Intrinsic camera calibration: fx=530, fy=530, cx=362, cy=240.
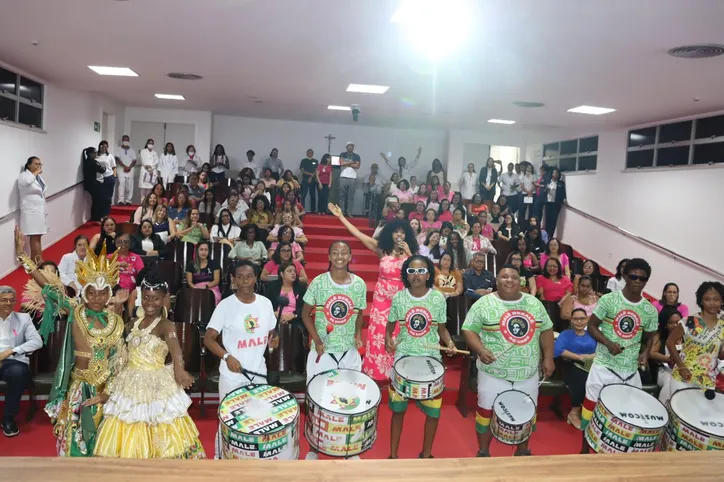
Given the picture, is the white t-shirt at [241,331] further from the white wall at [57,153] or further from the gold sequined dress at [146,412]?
the white wall at [57,153]

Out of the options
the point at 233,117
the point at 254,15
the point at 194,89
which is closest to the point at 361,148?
the point at 233,117

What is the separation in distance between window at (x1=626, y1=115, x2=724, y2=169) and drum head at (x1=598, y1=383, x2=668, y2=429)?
21.5ft

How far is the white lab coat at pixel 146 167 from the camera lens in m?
12.2

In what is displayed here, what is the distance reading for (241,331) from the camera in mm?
3441

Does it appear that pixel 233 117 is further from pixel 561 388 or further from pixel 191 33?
pixel 561 388

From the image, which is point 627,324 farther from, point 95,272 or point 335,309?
point 95,272

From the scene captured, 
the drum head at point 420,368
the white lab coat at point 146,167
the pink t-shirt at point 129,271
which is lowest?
the drum head at point 420,368

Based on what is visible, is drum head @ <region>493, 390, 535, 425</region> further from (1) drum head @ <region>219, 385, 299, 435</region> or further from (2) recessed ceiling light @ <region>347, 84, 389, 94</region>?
(2) recessed ceiling light @ <region>347, 84, 389, 94</region>

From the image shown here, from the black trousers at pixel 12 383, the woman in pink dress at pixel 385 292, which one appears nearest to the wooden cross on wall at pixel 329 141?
the woman in pink dress at pixel 385 292

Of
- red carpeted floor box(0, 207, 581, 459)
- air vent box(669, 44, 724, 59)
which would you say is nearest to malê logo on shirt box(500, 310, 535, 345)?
red carpeted floor box(0, 207, 581, 459)

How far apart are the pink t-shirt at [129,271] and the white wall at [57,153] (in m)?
2.87

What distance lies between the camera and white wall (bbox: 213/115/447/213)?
14961 mm

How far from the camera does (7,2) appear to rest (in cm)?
457

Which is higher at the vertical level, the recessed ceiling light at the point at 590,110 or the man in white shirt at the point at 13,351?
the recessed ceiling light at the point at 590,110
